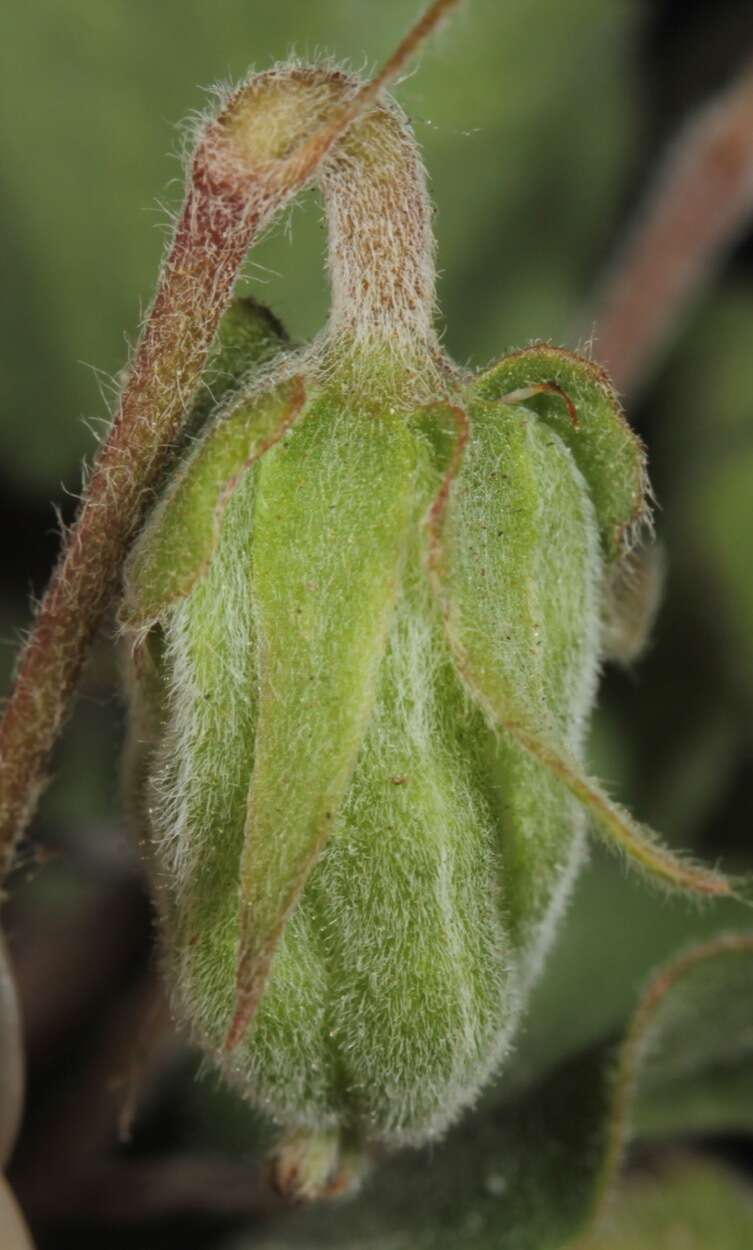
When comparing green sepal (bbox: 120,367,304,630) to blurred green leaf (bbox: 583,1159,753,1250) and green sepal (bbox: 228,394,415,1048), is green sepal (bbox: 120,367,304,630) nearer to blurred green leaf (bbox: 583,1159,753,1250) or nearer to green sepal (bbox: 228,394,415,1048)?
green sepal (bbox: 228,394,415,1048)

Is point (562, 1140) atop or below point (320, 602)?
below

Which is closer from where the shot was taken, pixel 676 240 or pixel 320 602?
pixel 320 602

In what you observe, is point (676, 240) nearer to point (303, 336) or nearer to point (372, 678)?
point (303, 336)

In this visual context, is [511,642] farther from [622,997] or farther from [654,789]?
[654,789]

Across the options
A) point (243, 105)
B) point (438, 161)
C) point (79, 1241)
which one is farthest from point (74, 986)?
point (243, 105)

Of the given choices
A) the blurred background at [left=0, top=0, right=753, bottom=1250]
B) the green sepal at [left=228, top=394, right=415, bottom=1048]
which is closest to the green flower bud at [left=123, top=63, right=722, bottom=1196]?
the green sepal at [left=228, top=394, right=415, bottom=1048]

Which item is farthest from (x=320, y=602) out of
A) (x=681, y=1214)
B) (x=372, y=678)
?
(x=681, y=1214)
